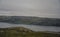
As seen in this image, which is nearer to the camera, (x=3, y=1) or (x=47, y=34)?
(x=47, y=34)

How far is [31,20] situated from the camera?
4.79 feet

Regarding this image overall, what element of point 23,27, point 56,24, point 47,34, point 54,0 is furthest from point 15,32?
point 54,0

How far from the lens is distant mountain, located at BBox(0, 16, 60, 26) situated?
4.69 feet

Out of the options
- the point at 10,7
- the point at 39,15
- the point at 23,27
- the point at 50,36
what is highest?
the point at 10,7

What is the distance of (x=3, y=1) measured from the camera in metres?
1.48

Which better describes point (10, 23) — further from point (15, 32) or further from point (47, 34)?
point (47, 34)

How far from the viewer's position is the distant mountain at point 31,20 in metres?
1.43

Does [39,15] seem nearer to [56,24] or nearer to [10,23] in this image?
[56,24]

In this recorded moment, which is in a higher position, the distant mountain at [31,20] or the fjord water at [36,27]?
the distant mountain at [31,20]

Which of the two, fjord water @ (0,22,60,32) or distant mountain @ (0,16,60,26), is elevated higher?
distant mountain @ (0,16,60,26)

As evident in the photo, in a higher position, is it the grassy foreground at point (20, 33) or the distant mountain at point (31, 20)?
the distant mountain at point (31, 20)

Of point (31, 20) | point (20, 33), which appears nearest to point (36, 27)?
point (31, 20)

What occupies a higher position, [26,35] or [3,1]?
[3,1]

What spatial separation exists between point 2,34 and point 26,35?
1.15ft
